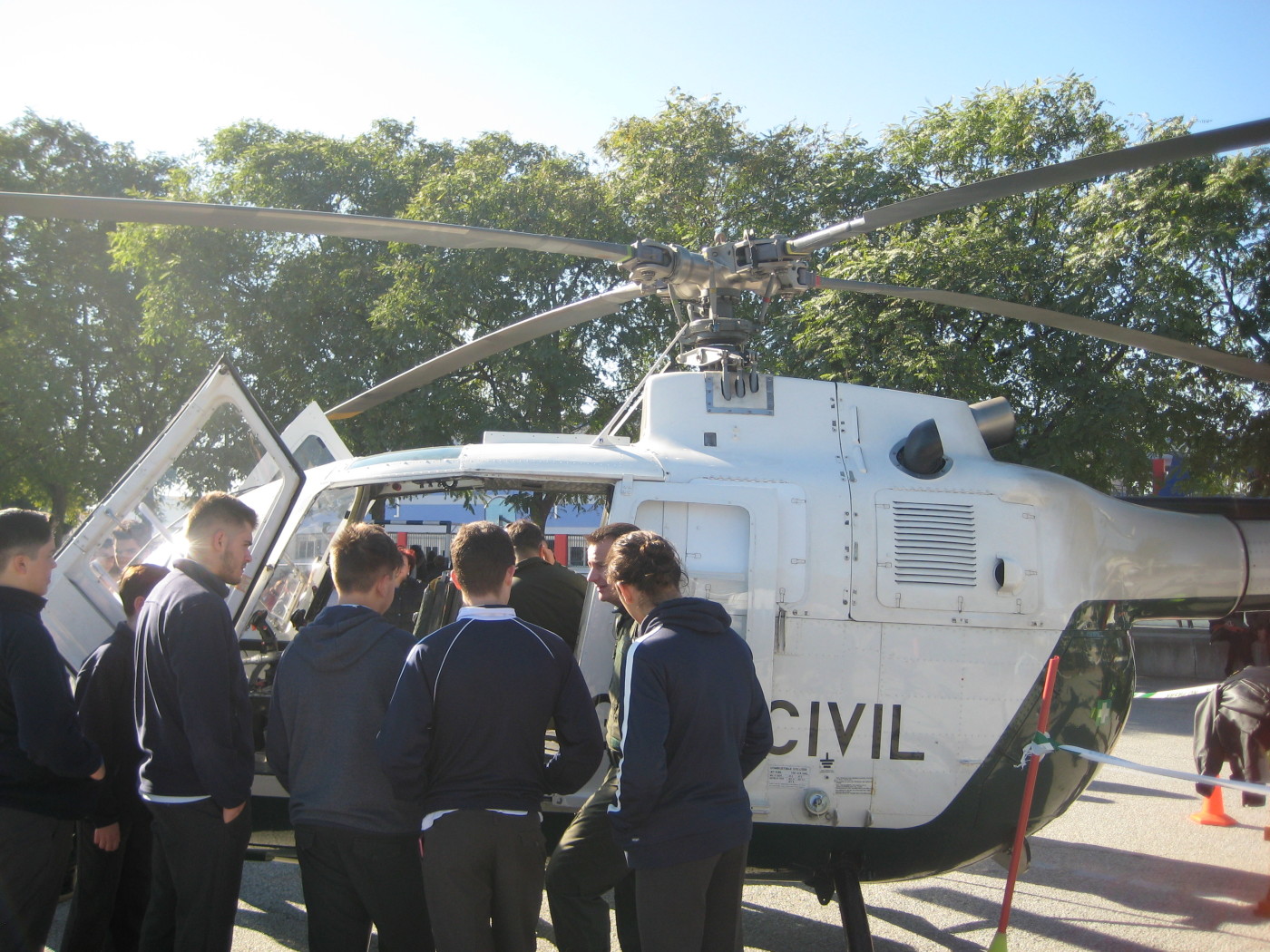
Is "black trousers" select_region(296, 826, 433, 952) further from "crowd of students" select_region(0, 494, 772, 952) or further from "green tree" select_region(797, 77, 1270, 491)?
"green tree" select_region(797, 77, 1270, 491)

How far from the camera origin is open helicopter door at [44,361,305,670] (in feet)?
14.1

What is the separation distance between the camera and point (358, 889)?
293 centimetres

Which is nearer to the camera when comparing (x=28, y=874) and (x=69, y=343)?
(x=28, y=874)

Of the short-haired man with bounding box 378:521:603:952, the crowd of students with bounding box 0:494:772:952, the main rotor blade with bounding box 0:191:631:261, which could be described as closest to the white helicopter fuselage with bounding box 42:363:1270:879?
the crowd of students with bounding box 0:494:772:952

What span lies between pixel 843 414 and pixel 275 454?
8.86 feet

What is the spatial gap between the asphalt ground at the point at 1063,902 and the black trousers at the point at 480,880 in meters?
1.87

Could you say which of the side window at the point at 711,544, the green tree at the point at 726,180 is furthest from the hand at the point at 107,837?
the green tree at the point at 726,180

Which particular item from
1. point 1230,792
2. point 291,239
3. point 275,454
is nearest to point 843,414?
point 275,454

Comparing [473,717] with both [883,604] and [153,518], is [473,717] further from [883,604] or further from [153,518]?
[153,518]

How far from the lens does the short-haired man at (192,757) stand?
9.75 feet

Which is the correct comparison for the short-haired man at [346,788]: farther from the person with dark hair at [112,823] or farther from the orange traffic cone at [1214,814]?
the orange traffic cone at [1214,814]

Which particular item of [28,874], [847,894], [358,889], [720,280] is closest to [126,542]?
[28,874]

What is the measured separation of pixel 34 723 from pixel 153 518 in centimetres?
158

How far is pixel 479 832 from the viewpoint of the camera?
276cm
